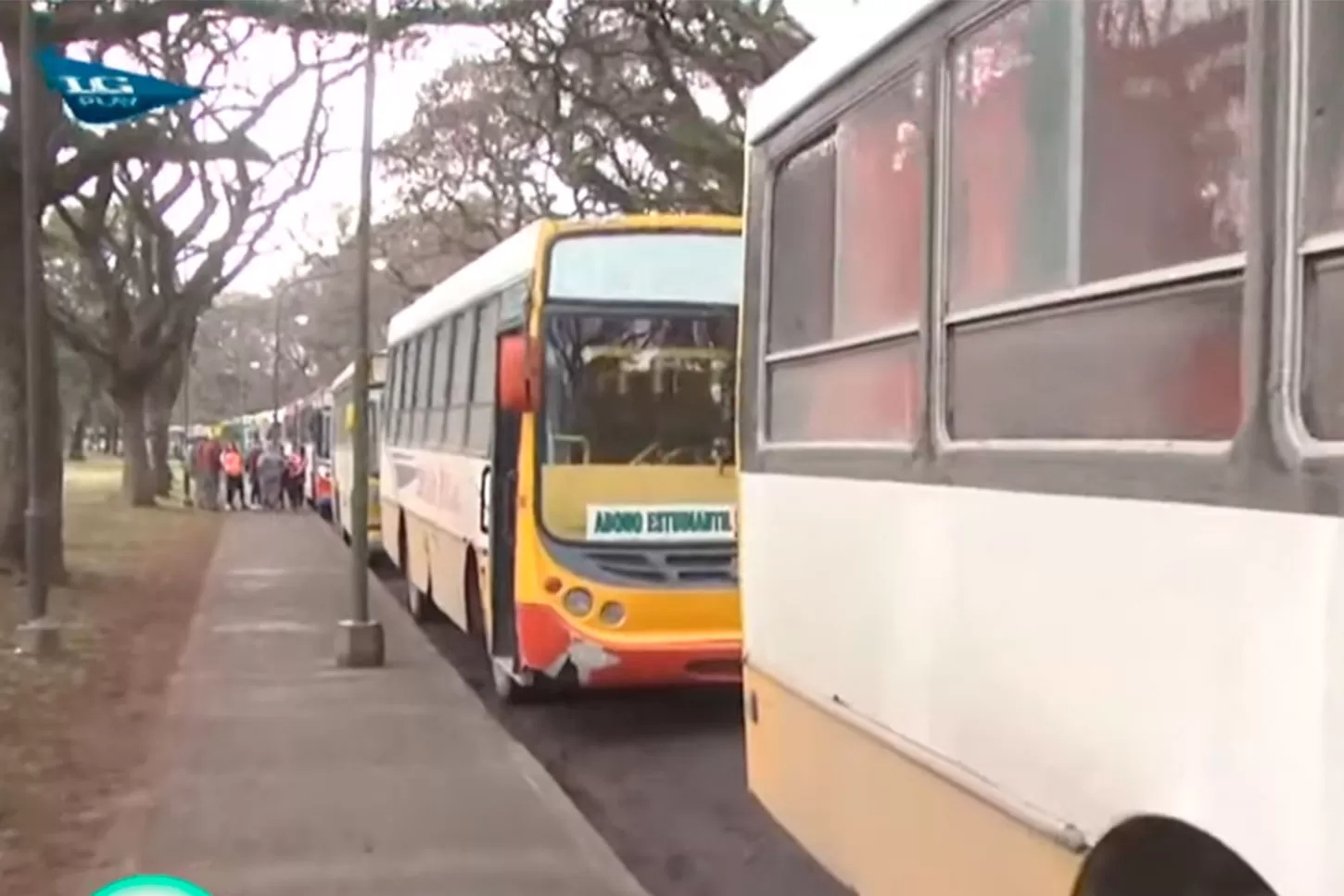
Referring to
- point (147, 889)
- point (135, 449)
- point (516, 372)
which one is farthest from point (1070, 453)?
point (135, 449)

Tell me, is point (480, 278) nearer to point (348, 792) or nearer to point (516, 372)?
point (516, 372)

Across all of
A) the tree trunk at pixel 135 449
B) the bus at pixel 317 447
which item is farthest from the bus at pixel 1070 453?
the tree trunk at pixel 135 449

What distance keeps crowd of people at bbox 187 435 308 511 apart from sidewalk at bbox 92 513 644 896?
2949cm

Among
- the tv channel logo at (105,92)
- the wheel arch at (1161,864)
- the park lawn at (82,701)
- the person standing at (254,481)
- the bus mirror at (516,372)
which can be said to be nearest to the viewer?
the wheel arch at (1161,864)

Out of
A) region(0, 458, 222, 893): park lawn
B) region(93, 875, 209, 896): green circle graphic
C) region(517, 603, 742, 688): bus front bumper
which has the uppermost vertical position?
region(93, 875, 209, 896): green circle graphic

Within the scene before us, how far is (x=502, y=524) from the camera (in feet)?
38.4

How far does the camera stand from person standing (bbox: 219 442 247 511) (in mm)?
44938

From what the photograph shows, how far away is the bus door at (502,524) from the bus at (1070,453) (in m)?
5.94

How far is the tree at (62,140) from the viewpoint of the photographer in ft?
61.0

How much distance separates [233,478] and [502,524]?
115 ft

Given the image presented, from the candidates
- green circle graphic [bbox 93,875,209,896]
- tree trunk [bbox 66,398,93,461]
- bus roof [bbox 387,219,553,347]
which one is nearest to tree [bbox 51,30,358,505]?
bus roof [bbox 387,219,553,347]

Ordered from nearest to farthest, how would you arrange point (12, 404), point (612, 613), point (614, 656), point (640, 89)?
1. point (614, 656)
2. point (612, 613)
3. point (12, 404)
4. point (640, 89)

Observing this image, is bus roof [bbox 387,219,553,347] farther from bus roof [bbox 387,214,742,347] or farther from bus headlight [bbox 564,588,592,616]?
bus headlight [bbox 564,588,592,616]

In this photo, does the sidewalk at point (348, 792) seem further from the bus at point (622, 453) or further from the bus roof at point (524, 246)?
the bus roof at point (524, 246)
